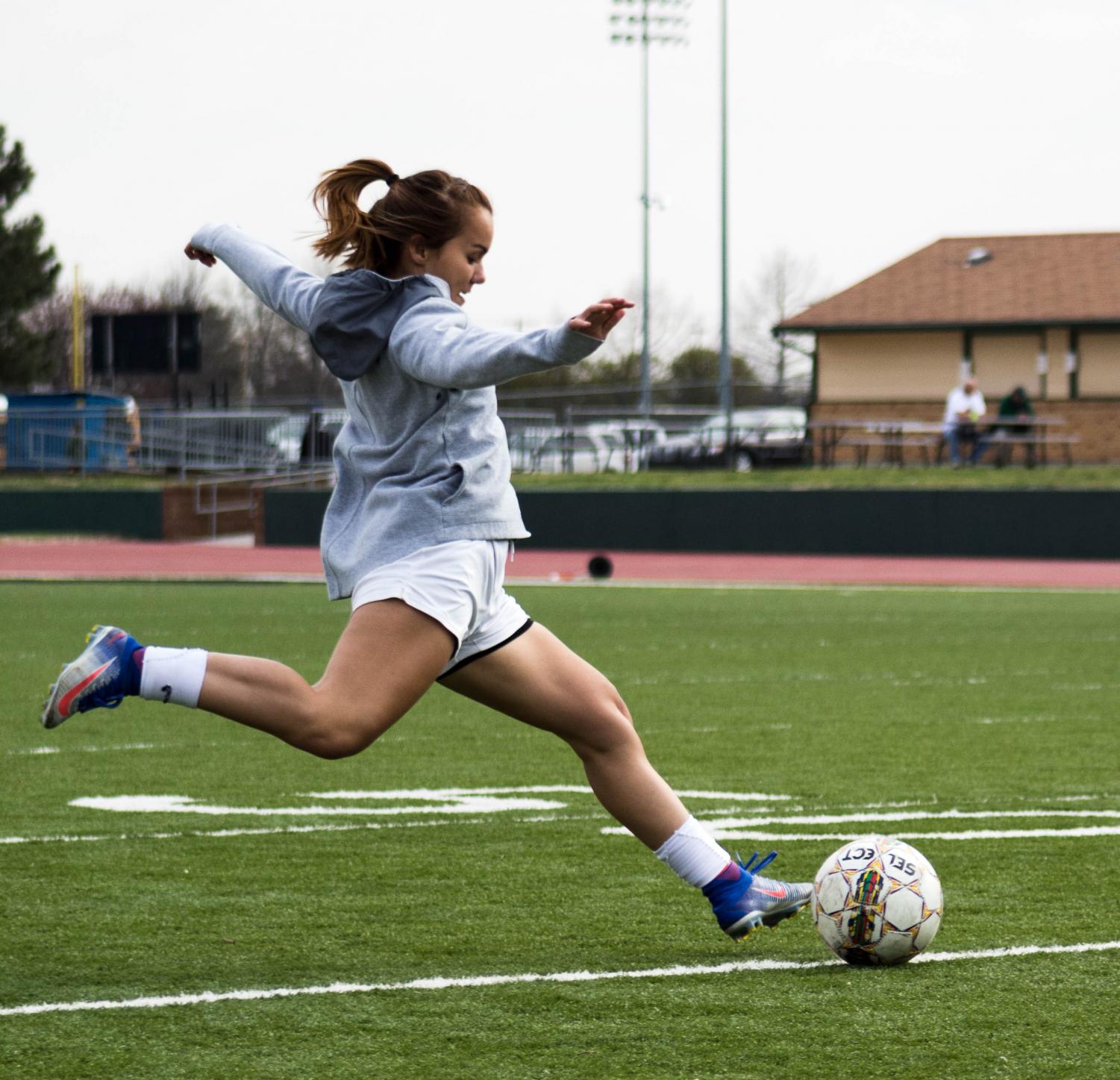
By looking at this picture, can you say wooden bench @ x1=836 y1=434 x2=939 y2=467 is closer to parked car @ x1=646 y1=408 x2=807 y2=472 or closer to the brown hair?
parked car @ x1=646 y1=408 x2=807 y2=472

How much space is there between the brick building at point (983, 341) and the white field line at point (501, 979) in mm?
41385

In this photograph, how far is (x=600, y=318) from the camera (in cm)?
430

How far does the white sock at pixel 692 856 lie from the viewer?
5.14 meters

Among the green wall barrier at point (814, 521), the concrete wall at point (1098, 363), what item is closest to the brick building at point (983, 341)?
the concrete wall at point (1098, 363)

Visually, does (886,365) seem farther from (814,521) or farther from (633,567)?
(633,567)

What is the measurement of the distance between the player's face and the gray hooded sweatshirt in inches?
2.0

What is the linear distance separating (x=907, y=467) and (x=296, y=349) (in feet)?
146

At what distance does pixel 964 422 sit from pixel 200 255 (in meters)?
30.9

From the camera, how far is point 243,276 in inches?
212

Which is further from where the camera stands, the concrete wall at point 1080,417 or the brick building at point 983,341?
the brick building at point 983,341

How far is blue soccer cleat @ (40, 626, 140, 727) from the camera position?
476cm

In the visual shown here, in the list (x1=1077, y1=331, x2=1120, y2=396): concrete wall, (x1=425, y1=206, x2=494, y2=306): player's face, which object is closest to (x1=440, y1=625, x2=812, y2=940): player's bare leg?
(x1=425, y1=206, x2=494, y2=306): player's face

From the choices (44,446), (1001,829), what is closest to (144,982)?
(1001,829)

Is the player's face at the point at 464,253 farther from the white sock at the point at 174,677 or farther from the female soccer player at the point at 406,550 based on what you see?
the white sock at the point at 174,677
